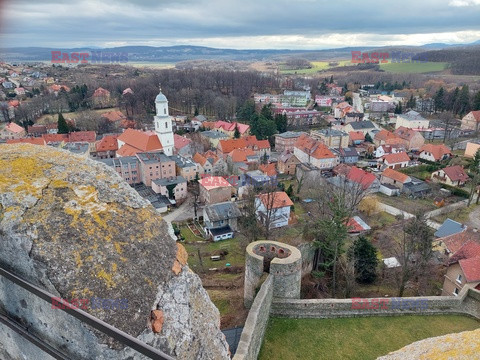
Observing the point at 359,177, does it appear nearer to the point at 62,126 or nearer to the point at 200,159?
the point at 200,159

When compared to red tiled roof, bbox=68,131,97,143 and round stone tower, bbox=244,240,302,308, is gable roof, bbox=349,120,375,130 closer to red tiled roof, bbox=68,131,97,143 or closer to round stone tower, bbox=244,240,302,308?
red tiled roof, bbox=68,131,97,143

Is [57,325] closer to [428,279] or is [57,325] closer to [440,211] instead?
[428,279]

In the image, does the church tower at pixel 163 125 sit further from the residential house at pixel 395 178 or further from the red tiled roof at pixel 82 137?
the residential house at pixel 395 178

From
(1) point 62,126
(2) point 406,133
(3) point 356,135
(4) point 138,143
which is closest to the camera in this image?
(4) point 138,143

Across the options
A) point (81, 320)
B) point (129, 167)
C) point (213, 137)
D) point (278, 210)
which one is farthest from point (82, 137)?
point (81, 320)

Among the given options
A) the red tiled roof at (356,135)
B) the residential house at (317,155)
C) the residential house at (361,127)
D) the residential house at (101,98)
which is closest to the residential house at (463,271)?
the residential house at (317,155)

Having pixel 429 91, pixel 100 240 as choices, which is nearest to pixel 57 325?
pixel 100 240
